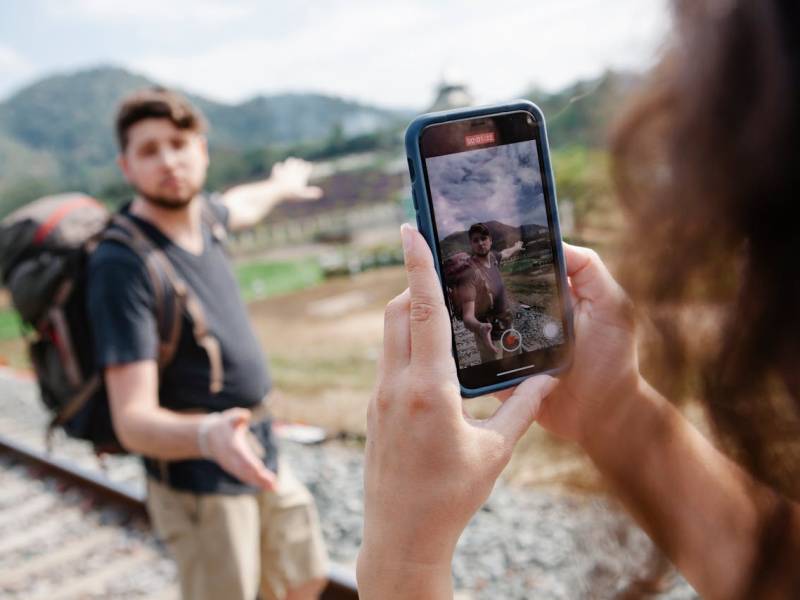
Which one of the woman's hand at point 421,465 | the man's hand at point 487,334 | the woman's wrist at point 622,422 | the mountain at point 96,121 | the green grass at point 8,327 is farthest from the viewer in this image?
the mountain at point 96,121

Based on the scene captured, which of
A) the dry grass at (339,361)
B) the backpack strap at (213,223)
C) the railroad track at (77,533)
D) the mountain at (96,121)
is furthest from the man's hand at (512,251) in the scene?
the mountain at (96,121)

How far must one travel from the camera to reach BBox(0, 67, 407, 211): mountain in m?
66.9

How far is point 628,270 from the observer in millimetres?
920

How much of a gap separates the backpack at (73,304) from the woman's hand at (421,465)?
177 cm

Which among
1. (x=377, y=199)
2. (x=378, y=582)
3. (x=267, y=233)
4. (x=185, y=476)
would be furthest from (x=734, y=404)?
(x=377, y=199)

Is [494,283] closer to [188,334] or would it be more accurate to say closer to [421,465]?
[421,465]

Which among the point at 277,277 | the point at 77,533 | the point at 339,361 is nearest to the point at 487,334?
the point at 77,533

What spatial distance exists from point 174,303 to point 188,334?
0.14 meters

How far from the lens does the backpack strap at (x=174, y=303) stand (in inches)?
105

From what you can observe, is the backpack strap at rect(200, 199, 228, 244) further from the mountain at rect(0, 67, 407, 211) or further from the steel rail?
the mountain at rect(0, 67, 407, 211)

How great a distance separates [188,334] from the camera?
108 inches

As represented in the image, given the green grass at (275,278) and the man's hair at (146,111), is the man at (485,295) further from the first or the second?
the green grass at (275,278)

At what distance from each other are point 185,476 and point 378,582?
192 centimetres

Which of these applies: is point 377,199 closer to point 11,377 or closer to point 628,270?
point 11,377
